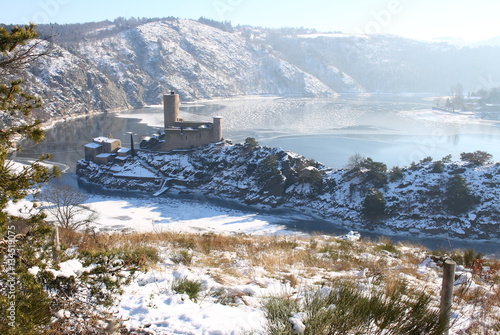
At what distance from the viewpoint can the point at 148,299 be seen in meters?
4.15

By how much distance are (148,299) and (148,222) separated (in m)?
22.7

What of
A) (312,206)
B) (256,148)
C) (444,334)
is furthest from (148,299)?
(256,148)

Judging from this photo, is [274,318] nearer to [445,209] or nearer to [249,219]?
[249,219]

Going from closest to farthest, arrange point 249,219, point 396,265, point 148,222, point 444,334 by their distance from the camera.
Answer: point 444,334 → point 396,265 → point 148,222 → point 249,219

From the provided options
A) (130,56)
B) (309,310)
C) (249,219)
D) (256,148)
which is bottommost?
(249,219)

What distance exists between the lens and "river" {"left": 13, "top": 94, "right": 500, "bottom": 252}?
45312 millimetres

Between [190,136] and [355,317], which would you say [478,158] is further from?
[355,317]

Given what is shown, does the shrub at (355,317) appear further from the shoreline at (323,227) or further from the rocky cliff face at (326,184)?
the rocky cliff face at (326,184)

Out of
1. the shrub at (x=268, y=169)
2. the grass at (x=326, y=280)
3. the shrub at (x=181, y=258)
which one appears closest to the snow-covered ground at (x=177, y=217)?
the shrub at (x=268, y=169)

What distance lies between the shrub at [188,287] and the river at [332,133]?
2297cm

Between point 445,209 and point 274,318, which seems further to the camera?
point 445,209

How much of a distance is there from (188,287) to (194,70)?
137 meters

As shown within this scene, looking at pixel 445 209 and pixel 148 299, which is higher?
pixel 148 299

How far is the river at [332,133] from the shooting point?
45.3 metres
